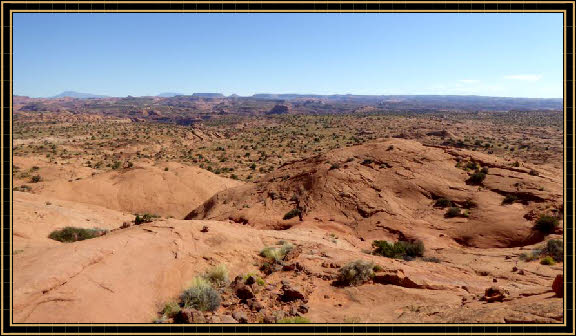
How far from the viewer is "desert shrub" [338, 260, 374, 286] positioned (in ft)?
35.4

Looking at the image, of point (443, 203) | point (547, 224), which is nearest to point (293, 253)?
point (443, 203)

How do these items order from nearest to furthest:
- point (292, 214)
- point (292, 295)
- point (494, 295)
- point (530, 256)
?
point (494, 295) < point (292, 295) < point (530, 256) < point (292, 214)

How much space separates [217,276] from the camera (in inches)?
408

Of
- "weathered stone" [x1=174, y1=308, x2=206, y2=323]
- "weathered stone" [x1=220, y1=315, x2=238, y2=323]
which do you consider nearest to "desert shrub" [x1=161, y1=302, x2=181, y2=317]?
"weathered stone" [x1=174, y1=308, x2=206, y2=323]

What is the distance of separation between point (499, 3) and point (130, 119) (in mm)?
152587

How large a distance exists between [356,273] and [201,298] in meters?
4.93

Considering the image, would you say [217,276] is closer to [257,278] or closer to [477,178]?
[257,278]

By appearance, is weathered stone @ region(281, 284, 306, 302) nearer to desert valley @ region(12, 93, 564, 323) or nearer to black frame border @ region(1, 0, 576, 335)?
desert valley @ region(12, 93, 564, 323)

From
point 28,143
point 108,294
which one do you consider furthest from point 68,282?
point 28,143

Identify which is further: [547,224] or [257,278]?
[547,224]

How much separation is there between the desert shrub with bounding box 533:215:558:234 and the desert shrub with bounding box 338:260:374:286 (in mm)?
12024

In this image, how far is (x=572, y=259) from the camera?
6.54 metres

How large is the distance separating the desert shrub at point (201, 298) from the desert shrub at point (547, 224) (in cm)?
1717

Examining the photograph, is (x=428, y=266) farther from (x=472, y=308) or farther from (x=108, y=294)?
(x=108, y=294)
